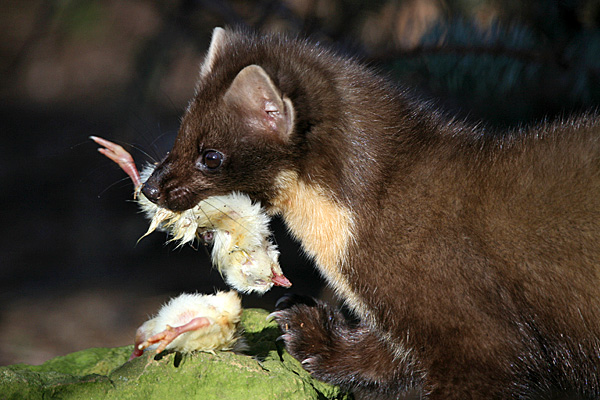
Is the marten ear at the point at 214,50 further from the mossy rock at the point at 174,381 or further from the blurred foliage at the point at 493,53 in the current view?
the mossy rock at the point at 174,381

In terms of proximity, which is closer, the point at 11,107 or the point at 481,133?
the point at 481,133

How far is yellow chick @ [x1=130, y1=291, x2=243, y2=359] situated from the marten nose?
403 millimetres

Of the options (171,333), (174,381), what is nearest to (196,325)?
(171,333)

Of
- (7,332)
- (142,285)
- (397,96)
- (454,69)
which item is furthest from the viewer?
(142,285)

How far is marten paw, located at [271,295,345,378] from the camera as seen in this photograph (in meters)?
2.72

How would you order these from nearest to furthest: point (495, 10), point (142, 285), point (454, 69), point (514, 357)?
point (514, 357) < point (454, 69) < point (495, 10) < point (142, 285)

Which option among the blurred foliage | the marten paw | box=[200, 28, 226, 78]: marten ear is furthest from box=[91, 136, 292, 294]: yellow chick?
the blurred foliage

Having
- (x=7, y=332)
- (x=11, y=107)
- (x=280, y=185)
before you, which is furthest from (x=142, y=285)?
(x=280, y=185)

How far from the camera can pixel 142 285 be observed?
476 cm

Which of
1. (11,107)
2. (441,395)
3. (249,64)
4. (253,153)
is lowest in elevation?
(11,107)

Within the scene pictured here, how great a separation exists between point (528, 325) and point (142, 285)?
3.06 meters

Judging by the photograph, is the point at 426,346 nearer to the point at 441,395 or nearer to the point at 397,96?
the point at 441,395

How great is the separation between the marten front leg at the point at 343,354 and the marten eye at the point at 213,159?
0.68 metres

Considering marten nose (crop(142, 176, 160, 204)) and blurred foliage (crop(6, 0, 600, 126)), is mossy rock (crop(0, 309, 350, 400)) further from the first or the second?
blurred foliage (crop(6, 0, 600, 126))
